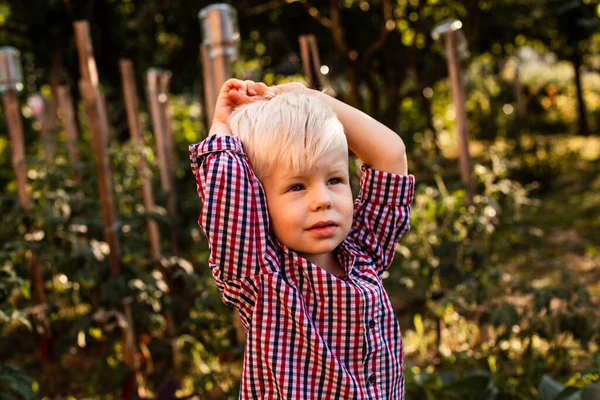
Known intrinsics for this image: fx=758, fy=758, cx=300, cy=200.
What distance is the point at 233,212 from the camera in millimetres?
1316

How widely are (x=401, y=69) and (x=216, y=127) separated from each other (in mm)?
5301

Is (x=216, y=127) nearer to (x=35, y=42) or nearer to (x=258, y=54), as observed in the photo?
(x=35, y=42)

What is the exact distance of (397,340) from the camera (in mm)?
1496

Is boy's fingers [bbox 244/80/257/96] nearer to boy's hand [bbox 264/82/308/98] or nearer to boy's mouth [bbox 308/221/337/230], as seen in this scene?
boy's hand [bbox 264/82/308/98]

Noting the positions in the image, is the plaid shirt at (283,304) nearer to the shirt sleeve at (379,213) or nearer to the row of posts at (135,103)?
the shirt sleeve at (379,213)

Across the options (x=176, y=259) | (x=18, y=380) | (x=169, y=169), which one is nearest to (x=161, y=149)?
(x=169, y=169)

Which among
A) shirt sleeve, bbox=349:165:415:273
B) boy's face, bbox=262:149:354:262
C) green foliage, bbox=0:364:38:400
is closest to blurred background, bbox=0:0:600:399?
green foliage, bbox=0:364:38:400

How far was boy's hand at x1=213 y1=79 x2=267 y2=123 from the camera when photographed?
145 cm

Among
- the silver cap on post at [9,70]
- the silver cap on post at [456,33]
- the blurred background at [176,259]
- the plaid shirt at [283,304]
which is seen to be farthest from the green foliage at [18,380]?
the silver cap on post at [456,33]

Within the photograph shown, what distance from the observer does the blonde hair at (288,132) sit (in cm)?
129

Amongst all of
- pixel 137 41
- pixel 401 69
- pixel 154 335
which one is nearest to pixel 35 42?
pixel 137 41

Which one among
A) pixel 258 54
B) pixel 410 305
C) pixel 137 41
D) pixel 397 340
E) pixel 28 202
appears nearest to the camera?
pixel 397 340

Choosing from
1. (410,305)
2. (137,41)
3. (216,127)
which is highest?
(137,41)

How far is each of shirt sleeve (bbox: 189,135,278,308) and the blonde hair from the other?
0.09ft
